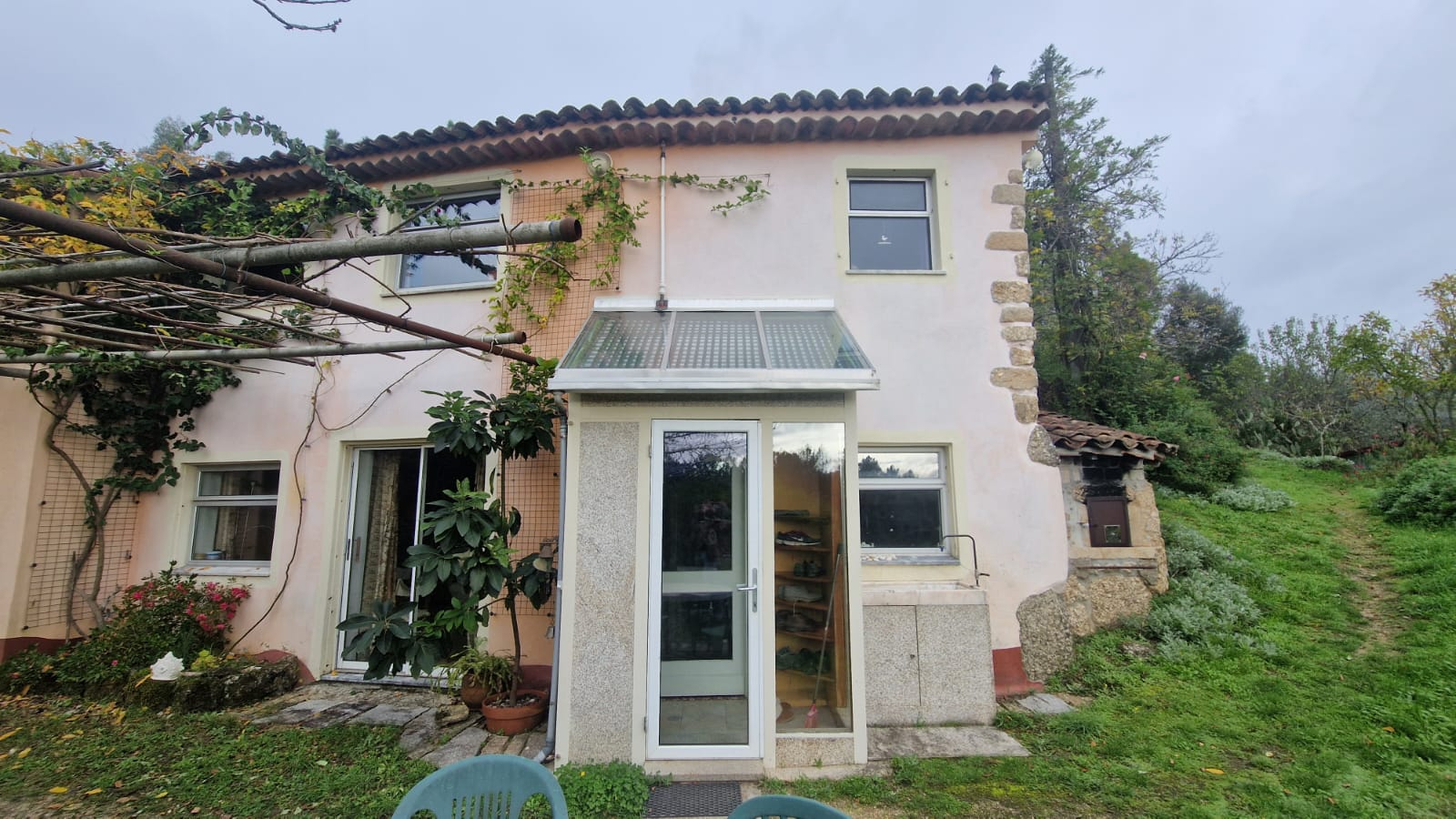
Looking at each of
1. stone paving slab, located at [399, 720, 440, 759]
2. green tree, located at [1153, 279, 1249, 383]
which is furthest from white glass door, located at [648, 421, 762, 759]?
green tree, located at [1153, 279, 1249, 383]

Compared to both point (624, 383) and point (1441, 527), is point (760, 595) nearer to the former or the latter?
point (624, 383)

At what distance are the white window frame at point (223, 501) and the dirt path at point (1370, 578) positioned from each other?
11.8 m

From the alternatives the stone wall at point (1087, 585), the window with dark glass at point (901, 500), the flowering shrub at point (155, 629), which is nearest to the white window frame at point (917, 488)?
the window with dark glass at point (901, 500)

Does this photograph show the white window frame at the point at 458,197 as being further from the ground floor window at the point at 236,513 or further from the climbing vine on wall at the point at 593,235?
the ground floor window at the point at 236,513

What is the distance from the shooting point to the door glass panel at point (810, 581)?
4.09 meters

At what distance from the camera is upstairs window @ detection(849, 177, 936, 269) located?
6012 mm

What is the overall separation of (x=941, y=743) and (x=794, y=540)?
2.13 meters

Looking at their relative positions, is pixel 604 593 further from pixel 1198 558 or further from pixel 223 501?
pixel 1198 558

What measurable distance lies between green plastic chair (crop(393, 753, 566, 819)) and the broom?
2511 mm

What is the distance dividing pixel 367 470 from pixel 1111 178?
16.6m

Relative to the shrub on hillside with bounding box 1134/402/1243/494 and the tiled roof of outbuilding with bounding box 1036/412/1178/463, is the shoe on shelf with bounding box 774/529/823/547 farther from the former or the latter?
the shrub on hillside with bounding box 1134/402/1243/494

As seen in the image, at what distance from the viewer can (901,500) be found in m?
5.54

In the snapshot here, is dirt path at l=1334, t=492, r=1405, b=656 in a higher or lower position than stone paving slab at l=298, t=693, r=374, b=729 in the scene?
higher

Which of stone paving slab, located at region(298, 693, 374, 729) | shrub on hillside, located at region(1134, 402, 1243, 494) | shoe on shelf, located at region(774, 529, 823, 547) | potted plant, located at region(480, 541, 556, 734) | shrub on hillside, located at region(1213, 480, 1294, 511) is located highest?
shrub on hillside, located at region(1134, 402, 1243, 494)
